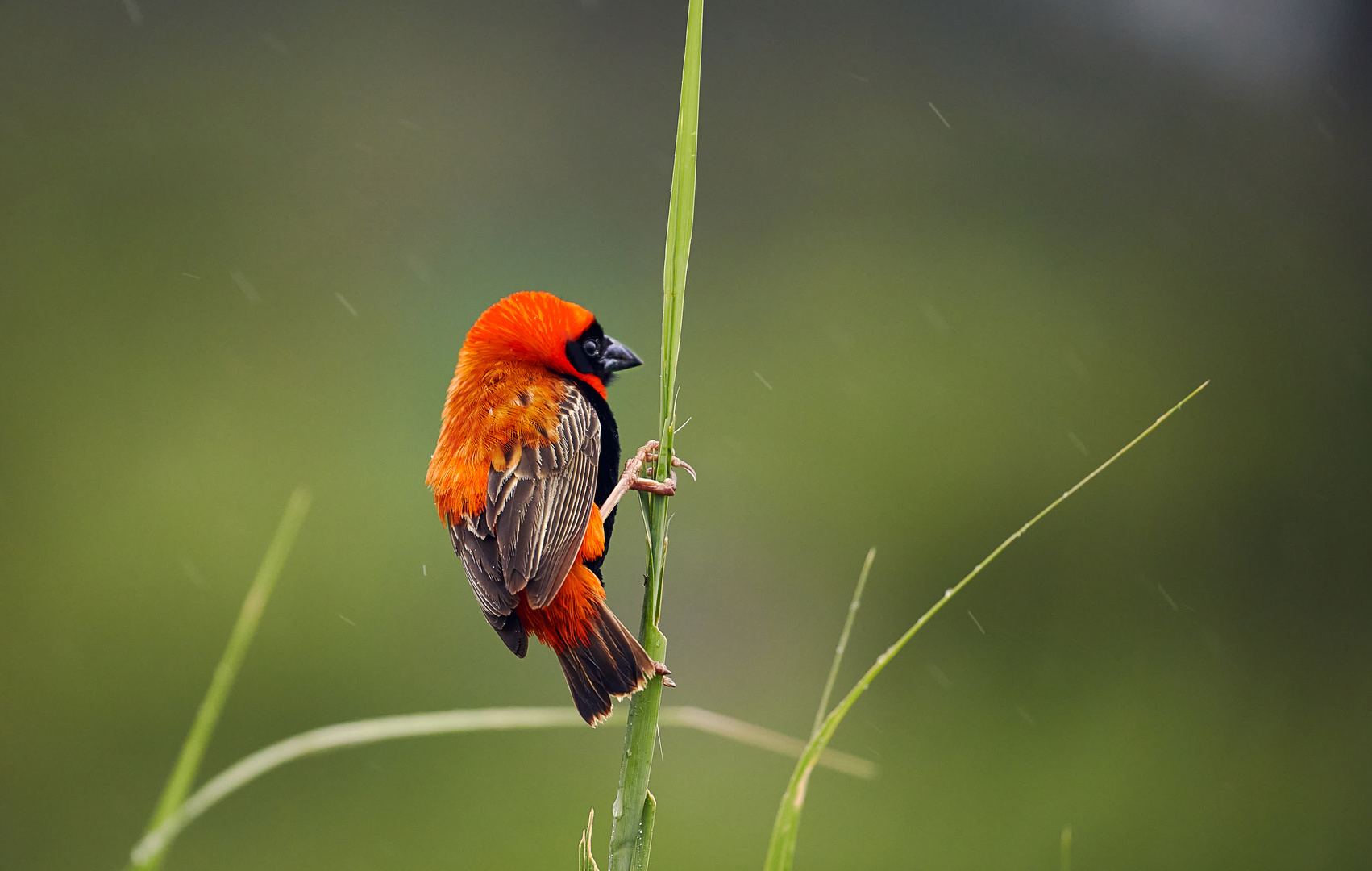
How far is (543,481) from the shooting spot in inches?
57.4

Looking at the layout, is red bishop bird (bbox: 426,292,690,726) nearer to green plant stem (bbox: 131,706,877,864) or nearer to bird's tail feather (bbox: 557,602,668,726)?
bird's tail feather (bbox: 557,602,668,726)

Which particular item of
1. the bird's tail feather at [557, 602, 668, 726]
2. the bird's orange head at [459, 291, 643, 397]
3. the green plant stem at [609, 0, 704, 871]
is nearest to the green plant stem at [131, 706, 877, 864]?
the green plant stem at [609, 0, 704, 871]

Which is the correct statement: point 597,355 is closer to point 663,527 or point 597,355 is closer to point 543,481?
point 543,481

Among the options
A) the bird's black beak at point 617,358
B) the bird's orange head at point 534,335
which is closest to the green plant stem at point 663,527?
the bird's orange head at point 534,335

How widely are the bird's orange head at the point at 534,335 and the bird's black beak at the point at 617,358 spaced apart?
6 cm

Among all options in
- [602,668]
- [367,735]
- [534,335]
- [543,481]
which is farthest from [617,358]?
[367,735]

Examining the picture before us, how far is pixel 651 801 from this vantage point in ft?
2.66

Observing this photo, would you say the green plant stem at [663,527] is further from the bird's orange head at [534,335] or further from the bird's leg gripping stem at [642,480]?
the bird's orange head at [534,335]

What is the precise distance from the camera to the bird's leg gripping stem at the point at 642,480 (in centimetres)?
101

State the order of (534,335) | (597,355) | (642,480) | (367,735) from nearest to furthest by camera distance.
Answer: (367,735), (642,480), (534,335), (597,355)

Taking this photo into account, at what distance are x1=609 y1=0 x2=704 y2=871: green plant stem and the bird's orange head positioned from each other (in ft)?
2.69

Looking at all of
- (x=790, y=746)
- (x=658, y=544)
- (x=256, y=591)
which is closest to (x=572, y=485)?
(x=658, y=544)

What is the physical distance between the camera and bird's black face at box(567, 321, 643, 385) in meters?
Result: 1.81

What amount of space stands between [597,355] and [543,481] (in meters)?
0.48
